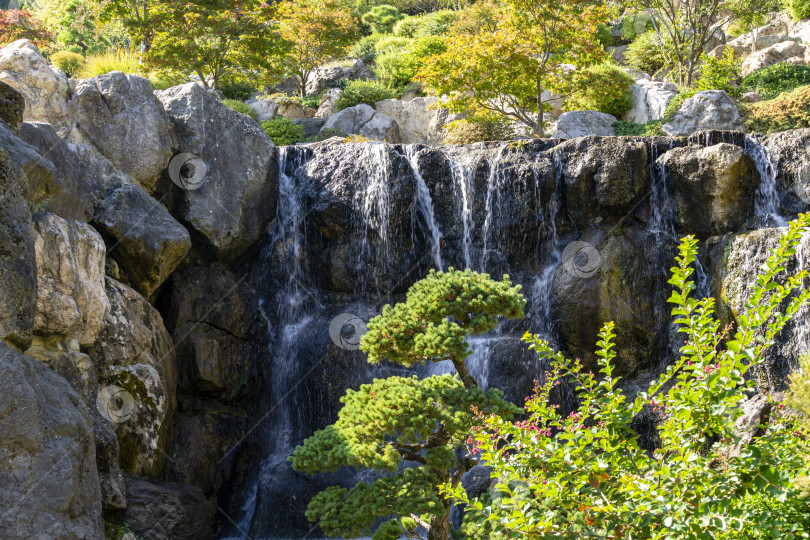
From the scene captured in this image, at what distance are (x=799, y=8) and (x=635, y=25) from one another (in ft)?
18.1

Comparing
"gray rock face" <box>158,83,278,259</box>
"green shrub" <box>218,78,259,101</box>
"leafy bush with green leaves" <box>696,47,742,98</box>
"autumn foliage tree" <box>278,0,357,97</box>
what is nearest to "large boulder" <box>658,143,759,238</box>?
"leafy bush with green leaves" <box>696,47,742,98</box>

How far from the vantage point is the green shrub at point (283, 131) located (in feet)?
58.6

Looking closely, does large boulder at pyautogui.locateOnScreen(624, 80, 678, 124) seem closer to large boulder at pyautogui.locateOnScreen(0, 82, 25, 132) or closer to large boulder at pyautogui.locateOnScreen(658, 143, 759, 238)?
large boulder at pyautogui.locateOnScreen(658, 143, 759, 238)

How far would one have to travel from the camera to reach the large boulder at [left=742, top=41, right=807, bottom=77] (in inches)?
824

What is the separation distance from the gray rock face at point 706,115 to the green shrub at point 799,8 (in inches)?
390

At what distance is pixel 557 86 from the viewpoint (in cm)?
1673

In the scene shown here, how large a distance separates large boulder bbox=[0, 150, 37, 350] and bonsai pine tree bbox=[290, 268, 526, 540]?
2.92m

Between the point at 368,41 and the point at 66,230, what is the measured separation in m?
23.1

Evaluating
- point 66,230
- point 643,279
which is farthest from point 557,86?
point 66,230

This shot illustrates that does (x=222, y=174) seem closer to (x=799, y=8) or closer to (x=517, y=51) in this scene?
(x=517, y=51)

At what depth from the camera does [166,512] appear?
8336 mm

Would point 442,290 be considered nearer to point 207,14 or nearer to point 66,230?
point 66,230

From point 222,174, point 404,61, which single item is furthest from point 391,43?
point 222,174

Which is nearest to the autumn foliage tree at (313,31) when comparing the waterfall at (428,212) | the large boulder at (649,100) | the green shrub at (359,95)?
the green shrub at (359,95)
